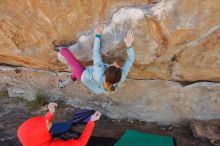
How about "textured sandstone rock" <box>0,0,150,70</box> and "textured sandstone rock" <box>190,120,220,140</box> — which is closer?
"textured sandstone rock" <box>0,0,150,70</box>

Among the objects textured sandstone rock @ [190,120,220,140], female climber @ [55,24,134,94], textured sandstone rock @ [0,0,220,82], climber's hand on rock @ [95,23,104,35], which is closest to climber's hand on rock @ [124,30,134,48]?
female climber @ [55,24,134,94]

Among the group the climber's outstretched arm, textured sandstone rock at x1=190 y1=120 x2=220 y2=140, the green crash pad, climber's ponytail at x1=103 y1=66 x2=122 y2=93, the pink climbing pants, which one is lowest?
the green crash pad

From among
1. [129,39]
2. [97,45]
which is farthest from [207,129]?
[97,45]

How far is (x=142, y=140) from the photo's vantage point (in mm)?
6117

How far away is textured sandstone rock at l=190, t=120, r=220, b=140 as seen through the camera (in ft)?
20.5

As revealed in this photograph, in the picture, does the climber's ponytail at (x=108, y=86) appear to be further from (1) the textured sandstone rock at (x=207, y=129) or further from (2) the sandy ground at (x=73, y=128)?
(1) the textured sandstone rock at (x=207, y=129)

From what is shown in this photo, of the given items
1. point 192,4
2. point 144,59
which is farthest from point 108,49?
point 192,4

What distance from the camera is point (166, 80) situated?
6.16m

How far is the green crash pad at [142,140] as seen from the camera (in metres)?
6.03

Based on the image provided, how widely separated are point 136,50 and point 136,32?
0.36 m

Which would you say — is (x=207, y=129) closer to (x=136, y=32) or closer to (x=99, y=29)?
(x=136, y=32)

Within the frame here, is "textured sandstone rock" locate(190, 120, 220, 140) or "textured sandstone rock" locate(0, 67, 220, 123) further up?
"textured sandstone rock" locate(0, 67, 220, 123)

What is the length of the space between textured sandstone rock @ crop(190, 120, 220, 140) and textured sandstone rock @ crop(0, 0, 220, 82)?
2.61ft

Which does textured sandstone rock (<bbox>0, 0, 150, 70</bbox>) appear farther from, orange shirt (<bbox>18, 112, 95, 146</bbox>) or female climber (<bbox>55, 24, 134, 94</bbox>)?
orange shirt (<bbox>18, 112, 95, 146</bbox>)
